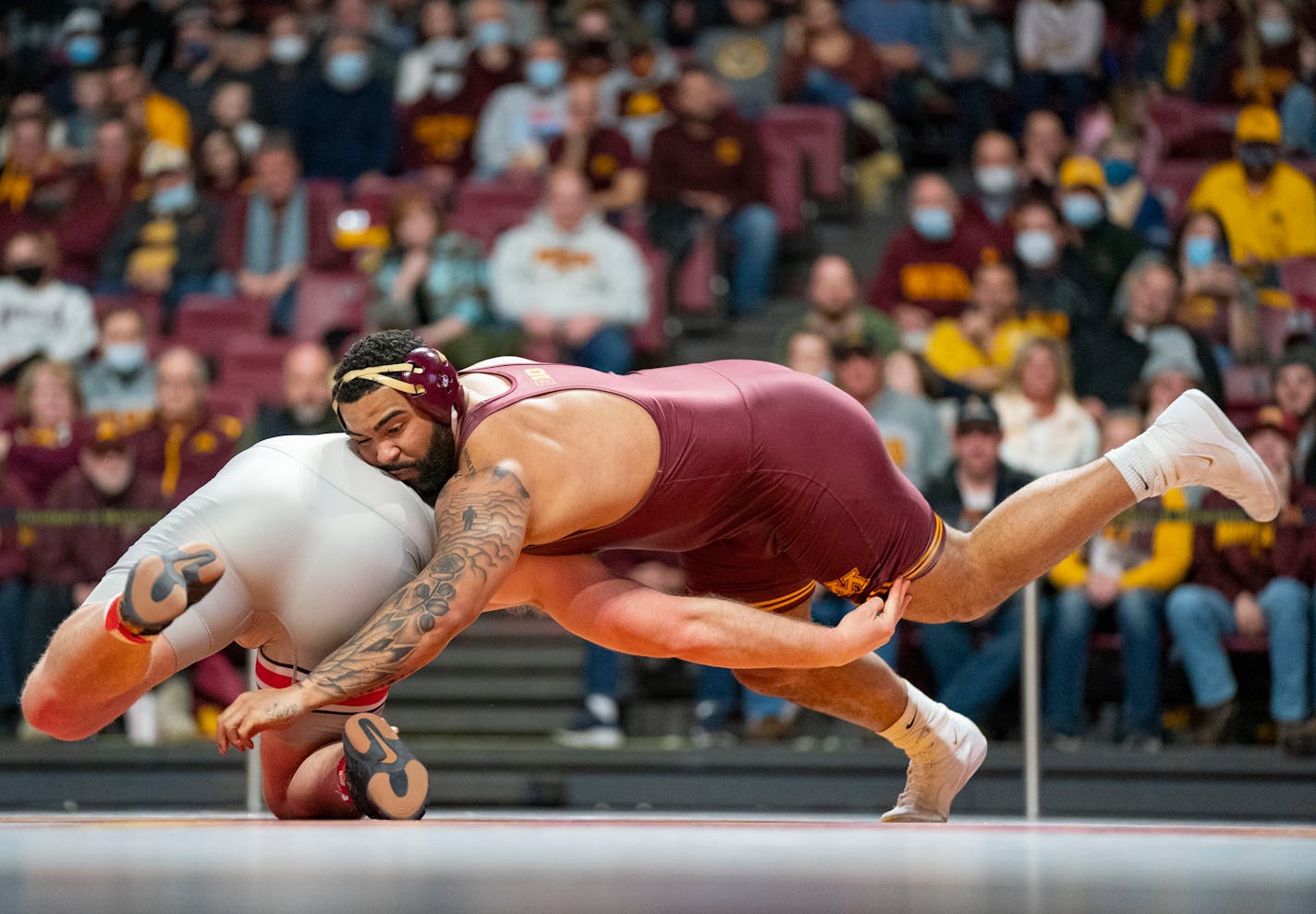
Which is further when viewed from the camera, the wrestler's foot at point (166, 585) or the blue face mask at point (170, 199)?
the blue face mask at point (170, 199)

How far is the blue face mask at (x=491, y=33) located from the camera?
331 inches

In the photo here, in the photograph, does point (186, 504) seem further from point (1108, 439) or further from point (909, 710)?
point (1108, 439)

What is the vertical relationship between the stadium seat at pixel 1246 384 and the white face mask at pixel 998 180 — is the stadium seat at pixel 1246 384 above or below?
below

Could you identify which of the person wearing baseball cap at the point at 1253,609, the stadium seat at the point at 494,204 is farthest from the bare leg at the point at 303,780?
the stadium seat at the point at 494,204

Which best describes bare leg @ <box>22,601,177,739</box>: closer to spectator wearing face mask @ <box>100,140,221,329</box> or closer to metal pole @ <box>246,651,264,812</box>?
metal pole @ <box>246,651,264,812</box>

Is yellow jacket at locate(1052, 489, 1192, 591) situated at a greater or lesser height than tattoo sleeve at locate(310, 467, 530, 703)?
lesser

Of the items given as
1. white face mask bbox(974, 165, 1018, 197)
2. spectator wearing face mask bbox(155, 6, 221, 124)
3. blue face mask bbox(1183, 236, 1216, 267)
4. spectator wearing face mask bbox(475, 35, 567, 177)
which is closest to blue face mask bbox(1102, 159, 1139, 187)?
white face mask bbox(974, 165, 1018, 197)

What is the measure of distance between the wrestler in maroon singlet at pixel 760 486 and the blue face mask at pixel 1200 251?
3.73m

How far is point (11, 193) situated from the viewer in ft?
26.9

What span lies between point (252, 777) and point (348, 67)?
4.31 meters

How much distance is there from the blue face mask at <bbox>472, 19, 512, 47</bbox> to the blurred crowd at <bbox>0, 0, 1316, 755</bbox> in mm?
14

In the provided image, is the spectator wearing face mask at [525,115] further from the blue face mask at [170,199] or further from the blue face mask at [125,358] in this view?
the blue face mask at [125,358]

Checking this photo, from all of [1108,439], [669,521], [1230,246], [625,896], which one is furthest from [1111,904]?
[1230,246]

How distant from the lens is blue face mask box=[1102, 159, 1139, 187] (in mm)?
7672
